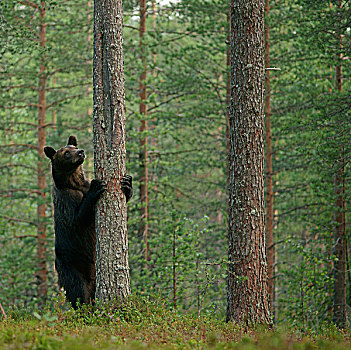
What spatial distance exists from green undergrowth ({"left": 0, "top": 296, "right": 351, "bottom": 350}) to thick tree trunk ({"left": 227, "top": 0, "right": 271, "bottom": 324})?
1.76ft

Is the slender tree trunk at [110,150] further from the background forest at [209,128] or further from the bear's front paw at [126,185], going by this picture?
the background forest at [209,128]

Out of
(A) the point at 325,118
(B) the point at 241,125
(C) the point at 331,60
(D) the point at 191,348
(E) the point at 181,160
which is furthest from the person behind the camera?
(E) the point at 181,160

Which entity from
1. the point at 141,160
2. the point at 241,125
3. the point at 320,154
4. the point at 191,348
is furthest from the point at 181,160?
the point at 191,348

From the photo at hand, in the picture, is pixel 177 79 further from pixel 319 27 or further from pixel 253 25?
pixel 253 25

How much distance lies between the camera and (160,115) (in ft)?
40.9

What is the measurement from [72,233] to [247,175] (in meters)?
3.00

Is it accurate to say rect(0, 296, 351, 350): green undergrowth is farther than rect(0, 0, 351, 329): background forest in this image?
No

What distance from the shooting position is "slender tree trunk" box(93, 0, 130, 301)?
6320 mm

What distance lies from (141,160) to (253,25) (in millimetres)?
6280

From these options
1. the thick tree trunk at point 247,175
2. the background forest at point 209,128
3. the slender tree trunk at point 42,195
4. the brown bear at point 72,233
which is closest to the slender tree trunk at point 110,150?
the brown bear at point 72,233

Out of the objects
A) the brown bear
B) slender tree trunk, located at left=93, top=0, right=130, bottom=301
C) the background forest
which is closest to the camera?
slender tree trunk, located at left=93, top=0, right=130, bottom=301

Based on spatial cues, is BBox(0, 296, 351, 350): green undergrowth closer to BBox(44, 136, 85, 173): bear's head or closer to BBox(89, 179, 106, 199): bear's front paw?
BBox(89, 179, 106, 199): bear's front paw

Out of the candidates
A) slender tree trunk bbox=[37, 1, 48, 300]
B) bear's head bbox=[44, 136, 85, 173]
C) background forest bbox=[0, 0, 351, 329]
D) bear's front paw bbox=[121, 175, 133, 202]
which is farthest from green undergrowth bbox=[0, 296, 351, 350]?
slender tree trunk bbox=[37, 1, 48, 300]

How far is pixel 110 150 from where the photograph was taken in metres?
6.43
